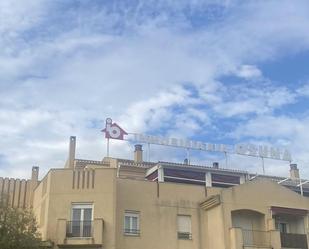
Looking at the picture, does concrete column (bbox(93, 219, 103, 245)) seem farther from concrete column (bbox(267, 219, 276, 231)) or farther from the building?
concrete column (bbox(267, 219, 276, 231))

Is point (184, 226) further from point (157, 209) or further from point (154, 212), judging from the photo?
point (154, 212)

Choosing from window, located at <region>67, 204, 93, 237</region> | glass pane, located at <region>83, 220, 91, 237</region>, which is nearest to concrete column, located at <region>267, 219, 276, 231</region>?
window, located at <region>67, 204, 93, 237</region>

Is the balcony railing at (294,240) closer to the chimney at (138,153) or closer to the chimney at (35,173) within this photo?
the chimney at (35,173)

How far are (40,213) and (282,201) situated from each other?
1703 cm

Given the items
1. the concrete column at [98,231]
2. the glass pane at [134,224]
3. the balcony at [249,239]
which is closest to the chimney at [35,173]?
the glass pane at [134,224]

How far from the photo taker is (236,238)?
3819 cm

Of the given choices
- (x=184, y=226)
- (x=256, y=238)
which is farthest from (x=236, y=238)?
(x=184, y=226)

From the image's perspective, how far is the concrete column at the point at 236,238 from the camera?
38125mm

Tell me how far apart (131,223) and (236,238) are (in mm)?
6971

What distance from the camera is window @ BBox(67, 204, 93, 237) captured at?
36656 mm

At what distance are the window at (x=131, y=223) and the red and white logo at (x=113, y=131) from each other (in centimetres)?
1130

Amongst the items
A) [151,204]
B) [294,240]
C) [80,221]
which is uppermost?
[151,204]

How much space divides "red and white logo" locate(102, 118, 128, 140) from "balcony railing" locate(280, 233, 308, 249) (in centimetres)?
1610

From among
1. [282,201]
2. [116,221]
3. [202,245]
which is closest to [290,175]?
[282,201]
